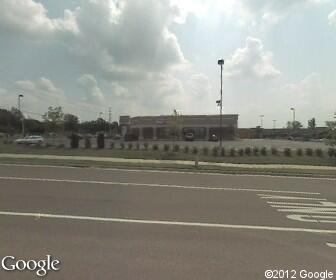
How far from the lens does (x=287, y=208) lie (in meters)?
11.9

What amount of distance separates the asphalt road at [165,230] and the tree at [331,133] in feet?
63.4

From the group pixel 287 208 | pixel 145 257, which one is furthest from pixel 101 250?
pixel 287 208

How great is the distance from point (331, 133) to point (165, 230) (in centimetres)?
2757

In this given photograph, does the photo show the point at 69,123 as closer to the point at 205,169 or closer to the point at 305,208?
the point at 205,169

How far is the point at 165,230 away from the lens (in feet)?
29.2

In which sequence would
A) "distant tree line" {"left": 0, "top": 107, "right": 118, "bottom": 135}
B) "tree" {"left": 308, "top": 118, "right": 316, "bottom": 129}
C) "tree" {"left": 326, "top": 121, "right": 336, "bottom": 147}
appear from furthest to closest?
"tree" {"left": 308, "top": 118, "right": 316, "bottom": 129} < "distant tree line" {"left": 0, "top": 107, "right": 118, "bottom": 135} < "tree" {"left": 326, "top": 121, "right": 336, "bottom": 147}

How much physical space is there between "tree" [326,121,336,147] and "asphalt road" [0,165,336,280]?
63.4 ft

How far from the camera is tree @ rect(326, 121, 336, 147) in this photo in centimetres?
3391

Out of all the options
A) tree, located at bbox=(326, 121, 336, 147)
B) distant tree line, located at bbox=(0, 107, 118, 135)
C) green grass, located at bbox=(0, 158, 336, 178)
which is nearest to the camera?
green grass, located at bbox=(0, 158, 336, 178)

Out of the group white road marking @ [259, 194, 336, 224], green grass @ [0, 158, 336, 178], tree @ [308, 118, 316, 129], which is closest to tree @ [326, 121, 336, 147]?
green grass @ [0, 158, 336, 178]

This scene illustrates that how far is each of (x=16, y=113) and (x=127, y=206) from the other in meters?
147

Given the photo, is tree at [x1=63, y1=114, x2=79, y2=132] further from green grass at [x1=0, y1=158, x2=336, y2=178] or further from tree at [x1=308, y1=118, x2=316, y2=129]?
tree at [x1=308, y1=118, x2=316, y2=129]

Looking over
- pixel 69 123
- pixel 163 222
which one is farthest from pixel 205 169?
pixel 69 123

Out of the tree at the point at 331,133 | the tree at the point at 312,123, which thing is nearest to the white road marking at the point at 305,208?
the tree at the point at 331,133
